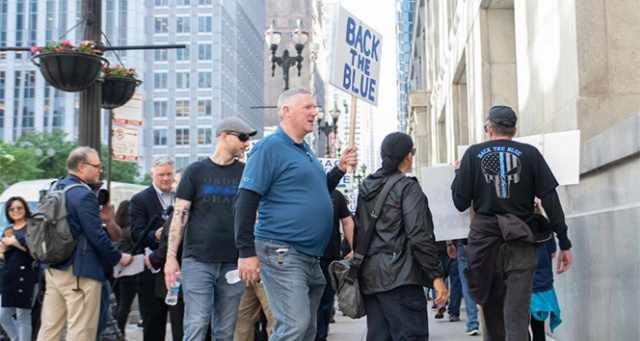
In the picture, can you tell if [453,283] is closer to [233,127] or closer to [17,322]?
[17,322]

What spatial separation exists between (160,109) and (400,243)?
105m

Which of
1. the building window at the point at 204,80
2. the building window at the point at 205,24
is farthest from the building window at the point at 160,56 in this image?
the building window at the point at 205,24

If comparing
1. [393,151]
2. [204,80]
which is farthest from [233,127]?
[204,80]

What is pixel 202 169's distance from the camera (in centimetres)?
653

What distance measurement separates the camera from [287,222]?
529cm

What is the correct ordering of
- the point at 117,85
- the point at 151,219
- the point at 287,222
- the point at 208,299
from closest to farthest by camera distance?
1. the point at 287,222
2. the point at 208,299
3. the point at 151,219
4. the point at 117,85

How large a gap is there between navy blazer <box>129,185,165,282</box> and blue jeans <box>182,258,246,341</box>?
5.33 ft

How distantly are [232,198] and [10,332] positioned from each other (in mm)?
3848

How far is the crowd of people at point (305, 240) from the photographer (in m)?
5.29

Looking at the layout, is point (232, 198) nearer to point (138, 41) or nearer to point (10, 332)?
point (10, 332)

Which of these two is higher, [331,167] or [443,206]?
[331,167]

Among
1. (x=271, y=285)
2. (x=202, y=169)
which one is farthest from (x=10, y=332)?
(x=271, y=285)

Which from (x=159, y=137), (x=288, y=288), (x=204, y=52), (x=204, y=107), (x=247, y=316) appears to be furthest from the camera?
(x=204, y=52)

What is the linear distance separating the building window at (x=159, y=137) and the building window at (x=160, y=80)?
5946 mm
